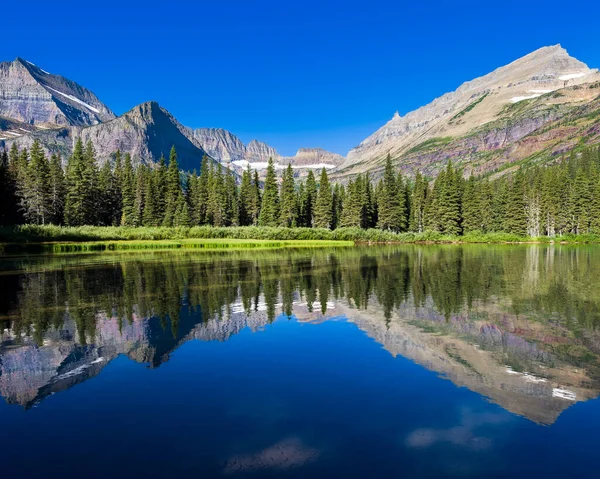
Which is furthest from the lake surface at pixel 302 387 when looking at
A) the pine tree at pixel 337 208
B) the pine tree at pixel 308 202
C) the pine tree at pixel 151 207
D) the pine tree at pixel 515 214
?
the pine tree at pixel 337 208

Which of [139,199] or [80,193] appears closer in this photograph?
[80,193]

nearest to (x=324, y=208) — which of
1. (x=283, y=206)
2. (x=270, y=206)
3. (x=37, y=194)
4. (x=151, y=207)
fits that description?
(x=283, y=206)

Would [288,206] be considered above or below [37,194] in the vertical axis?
below

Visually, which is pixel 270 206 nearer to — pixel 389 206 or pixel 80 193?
pixel 389 206

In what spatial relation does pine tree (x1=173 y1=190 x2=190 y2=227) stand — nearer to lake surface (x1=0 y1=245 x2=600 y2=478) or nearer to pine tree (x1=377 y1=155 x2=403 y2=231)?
pine tree (x1=377 y1=155 x2=403 y2=231)

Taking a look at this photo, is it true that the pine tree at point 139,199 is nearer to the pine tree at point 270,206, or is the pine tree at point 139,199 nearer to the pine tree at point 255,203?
the pine tree at point 255,203

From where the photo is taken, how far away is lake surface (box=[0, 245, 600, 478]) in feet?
22.7

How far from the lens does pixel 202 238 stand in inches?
3440

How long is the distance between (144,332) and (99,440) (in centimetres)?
773

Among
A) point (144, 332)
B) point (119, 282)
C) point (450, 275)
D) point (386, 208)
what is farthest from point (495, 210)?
point (144, 332)

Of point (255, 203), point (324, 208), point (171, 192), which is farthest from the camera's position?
point (255, 203)

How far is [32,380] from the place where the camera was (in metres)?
10.6

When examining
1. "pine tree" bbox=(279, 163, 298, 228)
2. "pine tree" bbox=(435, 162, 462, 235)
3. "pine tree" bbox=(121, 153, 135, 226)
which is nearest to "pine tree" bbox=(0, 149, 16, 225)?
"pine tree" bbox=(121, 153, 135, 226)

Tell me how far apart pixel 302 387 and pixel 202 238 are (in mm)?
Answer: 79996
